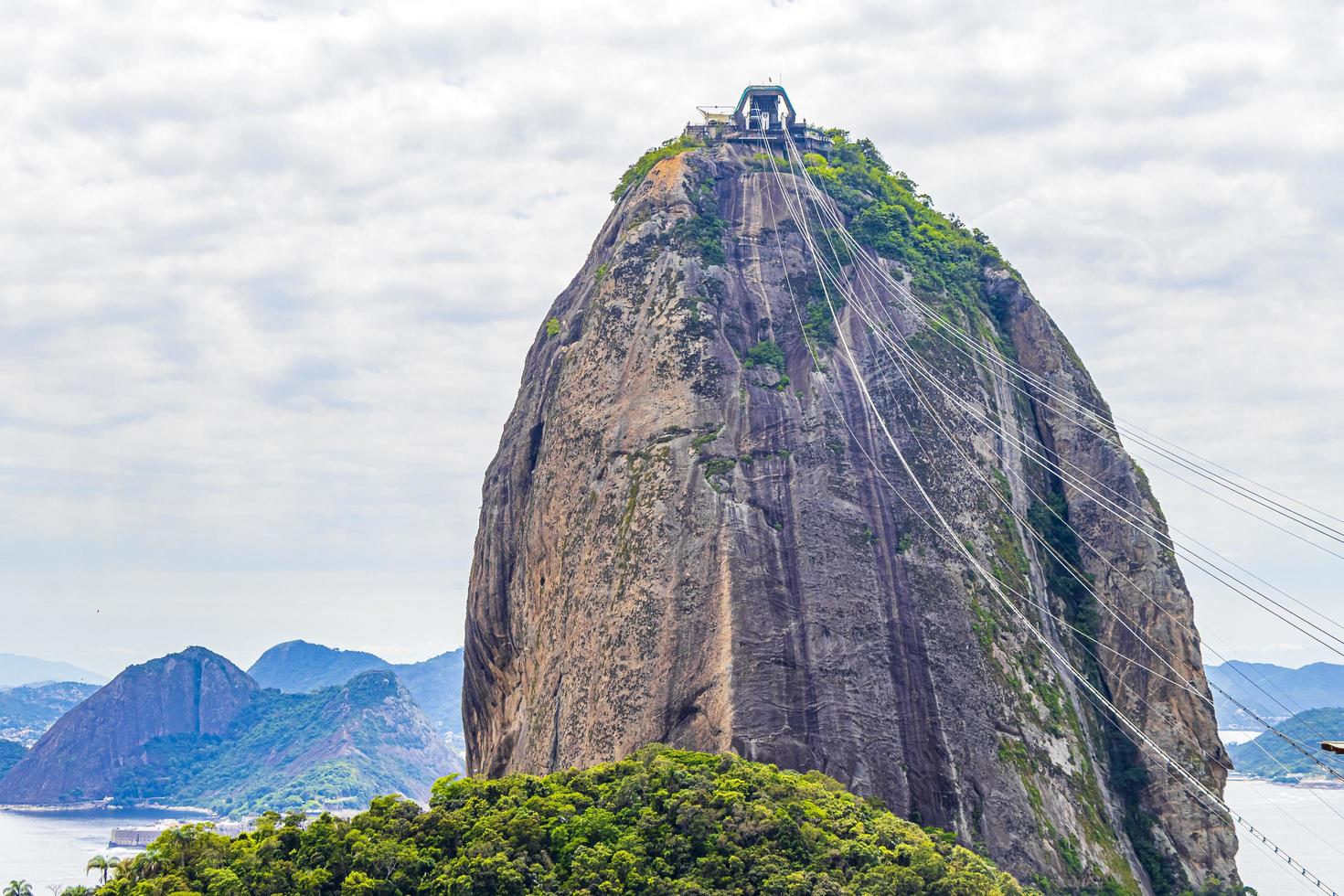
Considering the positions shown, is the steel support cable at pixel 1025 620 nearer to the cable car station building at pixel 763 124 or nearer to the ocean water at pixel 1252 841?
the cable car station building at pixel 763 124

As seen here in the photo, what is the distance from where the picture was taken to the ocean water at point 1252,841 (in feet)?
368

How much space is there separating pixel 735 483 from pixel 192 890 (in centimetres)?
2249

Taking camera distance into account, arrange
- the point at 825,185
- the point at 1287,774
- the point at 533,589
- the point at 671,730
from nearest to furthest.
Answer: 1. the point at 671,730
2. the point at 533,589
3. the point at 825,185
4. the point at 1287,774

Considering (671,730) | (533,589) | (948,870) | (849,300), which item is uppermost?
(849,300)

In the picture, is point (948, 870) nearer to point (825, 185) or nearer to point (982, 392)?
point (982, 392)

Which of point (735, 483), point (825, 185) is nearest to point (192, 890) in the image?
point (735, 483)

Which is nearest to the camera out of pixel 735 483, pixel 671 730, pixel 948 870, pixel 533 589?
pixel 948 870

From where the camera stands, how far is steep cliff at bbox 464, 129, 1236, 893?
151ft

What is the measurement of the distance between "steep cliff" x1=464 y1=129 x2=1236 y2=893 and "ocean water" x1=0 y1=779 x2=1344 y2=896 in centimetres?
5361

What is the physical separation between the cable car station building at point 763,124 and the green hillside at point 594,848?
118 ft

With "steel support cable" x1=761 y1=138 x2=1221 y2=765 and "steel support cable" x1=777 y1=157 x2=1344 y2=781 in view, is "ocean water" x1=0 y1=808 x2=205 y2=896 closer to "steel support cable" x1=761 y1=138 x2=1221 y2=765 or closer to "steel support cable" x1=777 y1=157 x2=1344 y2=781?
"steel support cable" x1=761 y1=138 x2=1221 y2=765

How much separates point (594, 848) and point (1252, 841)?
107 metres

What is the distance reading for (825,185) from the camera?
64750 mm

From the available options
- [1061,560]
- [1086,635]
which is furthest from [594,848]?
[1061,560]
